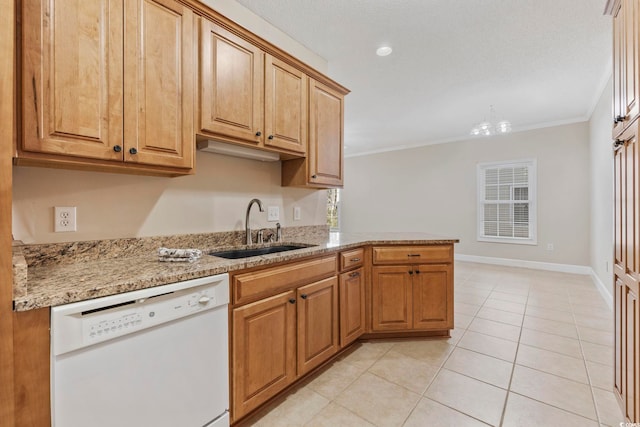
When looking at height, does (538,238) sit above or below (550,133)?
below

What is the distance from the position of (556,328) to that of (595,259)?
242cm

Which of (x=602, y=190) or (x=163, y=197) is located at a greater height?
(x=602, y=190)

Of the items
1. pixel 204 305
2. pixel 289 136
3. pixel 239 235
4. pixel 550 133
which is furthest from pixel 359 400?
pixel 550 133

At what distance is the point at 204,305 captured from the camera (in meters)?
1.29

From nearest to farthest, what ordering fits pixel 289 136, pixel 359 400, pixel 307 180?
1. pixel 359 400
2. pixel 289 136
3. pixel 307 180

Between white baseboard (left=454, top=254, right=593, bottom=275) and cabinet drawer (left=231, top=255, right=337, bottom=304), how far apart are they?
15.8 ft

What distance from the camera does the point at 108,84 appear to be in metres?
1.30

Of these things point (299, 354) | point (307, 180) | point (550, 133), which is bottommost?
point (299, 354)

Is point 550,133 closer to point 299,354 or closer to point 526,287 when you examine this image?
point 526,287

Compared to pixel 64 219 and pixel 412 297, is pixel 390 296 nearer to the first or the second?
pixel 412 297

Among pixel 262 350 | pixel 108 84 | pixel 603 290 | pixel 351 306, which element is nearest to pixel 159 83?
pixel 108 84

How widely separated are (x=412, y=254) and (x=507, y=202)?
409cm

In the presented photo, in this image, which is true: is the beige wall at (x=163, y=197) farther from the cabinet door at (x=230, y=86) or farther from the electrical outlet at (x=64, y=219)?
the cabinet door at (x=230, y=86)

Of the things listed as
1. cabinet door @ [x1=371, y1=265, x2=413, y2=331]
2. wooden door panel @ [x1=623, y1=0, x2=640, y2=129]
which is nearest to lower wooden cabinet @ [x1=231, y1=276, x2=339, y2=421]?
cabinet door @ [x1=371, y1=265, x2=413, y2=331]
